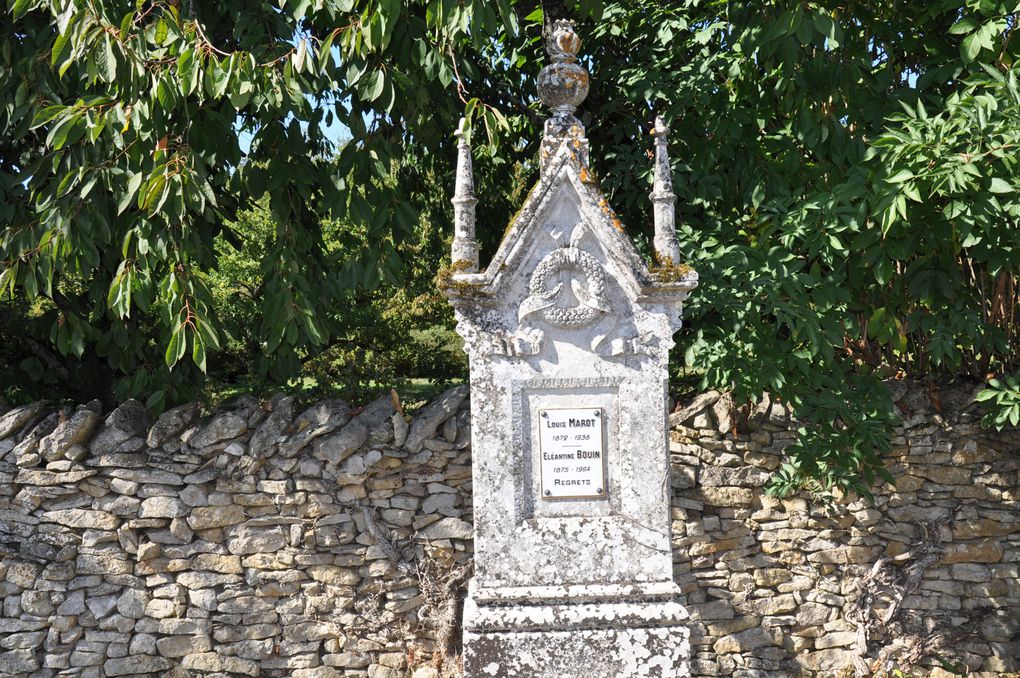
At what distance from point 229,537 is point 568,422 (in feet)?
9.79

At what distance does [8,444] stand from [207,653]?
1865 millimetres

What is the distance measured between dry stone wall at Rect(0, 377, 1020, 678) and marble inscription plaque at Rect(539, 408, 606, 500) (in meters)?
2.00

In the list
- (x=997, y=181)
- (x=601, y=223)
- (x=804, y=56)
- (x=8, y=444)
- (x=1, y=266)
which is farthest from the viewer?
(x=8, y=444)

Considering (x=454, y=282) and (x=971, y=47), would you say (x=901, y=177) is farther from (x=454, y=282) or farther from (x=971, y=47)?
(x=454, y=282)

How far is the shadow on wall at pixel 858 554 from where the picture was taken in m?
6.02

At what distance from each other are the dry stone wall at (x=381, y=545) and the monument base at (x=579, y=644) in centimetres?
210

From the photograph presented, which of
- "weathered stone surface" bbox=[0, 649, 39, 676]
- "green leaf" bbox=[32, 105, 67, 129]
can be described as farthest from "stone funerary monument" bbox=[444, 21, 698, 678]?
"weathered stone surface" bbox=[0, 649, 39, 676]

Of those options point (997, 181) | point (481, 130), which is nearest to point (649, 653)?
point (997, 181)

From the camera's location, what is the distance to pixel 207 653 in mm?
5848

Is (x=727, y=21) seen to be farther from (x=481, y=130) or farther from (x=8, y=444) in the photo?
(x=8, y=444)

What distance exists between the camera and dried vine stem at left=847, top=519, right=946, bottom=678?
19.7 feet

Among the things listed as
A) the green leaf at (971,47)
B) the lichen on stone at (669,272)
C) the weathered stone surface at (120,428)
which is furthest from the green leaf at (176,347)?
the green leaf at (971,47)

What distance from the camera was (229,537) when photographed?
19.1ft

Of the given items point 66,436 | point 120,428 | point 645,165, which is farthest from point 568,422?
point 66,436
